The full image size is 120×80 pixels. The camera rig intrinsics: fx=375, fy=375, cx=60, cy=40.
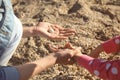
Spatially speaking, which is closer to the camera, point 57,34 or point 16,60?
point 57,34

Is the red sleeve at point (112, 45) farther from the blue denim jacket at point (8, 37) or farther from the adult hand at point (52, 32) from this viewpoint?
the blue denim jacket at point (8, 37)

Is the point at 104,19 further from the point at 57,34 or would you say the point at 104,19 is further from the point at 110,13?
the point at 57,34

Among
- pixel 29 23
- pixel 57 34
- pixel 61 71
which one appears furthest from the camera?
pixel 29 23

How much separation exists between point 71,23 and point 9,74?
1.41 metres

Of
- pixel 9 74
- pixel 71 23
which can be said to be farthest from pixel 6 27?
pixel 71 23

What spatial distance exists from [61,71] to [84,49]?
1.00 ft

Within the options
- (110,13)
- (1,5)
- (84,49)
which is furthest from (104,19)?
(1,5)

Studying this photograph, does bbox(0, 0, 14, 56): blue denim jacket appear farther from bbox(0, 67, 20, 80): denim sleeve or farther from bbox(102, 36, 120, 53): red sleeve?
bbox(102, 36, 120, 53): red sleeve

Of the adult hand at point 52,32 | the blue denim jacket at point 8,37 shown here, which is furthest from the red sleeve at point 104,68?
the blue denim jacket at point 8,37

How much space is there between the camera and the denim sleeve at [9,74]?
1.93 m

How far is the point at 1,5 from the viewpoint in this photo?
2.04m

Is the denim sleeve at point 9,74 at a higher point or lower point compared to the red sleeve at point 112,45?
higher

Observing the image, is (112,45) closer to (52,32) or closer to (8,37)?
(52,32)

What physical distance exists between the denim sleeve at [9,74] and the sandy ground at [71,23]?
66cm
